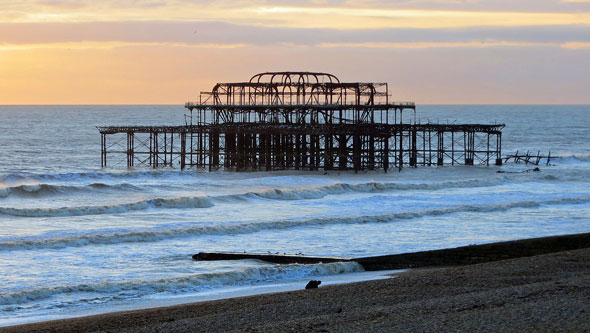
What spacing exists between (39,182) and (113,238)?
2160 centimetres

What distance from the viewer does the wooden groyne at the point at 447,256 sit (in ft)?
74.8

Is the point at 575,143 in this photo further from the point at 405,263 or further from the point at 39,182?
the point at 405,263

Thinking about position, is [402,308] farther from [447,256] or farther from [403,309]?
[447,256]

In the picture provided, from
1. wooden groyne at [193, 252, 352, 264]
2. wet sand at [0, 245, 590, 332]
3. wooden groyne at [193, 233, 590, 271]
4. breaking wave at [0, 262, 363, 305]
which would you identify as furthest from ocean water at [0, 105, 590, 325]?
wet sand at [0, 245, 590, 332]

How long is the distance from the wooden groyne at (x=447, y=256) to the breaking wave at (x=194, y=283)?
25.5 inches

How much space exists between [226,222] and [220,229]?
9.54ft

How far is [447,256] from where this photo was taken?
2316cm

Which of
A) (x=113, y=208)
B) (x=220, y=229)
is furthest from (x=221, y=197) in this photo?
(x=220, y=229)

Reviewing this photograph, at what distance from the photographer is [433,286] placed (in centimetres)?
1866

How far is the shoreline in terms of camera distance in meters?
14.8

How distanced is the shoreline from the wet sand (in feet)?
0.05

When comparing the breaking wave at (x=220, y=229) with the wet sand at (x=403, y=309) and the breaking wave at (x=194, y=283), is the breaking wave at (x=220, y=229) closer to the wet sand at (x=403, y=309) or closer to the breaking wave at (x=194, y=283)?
the breaking wave at (x=194, y=283)

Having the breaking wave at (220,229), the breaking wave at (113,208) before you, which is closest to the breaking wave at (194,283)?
the breaking wave at (220,229)

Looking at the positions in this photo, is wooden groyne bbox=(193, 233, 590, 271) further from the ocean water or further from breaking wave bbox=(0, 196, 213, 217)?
breaking wave bbox=(0, 196, 213, 217)
